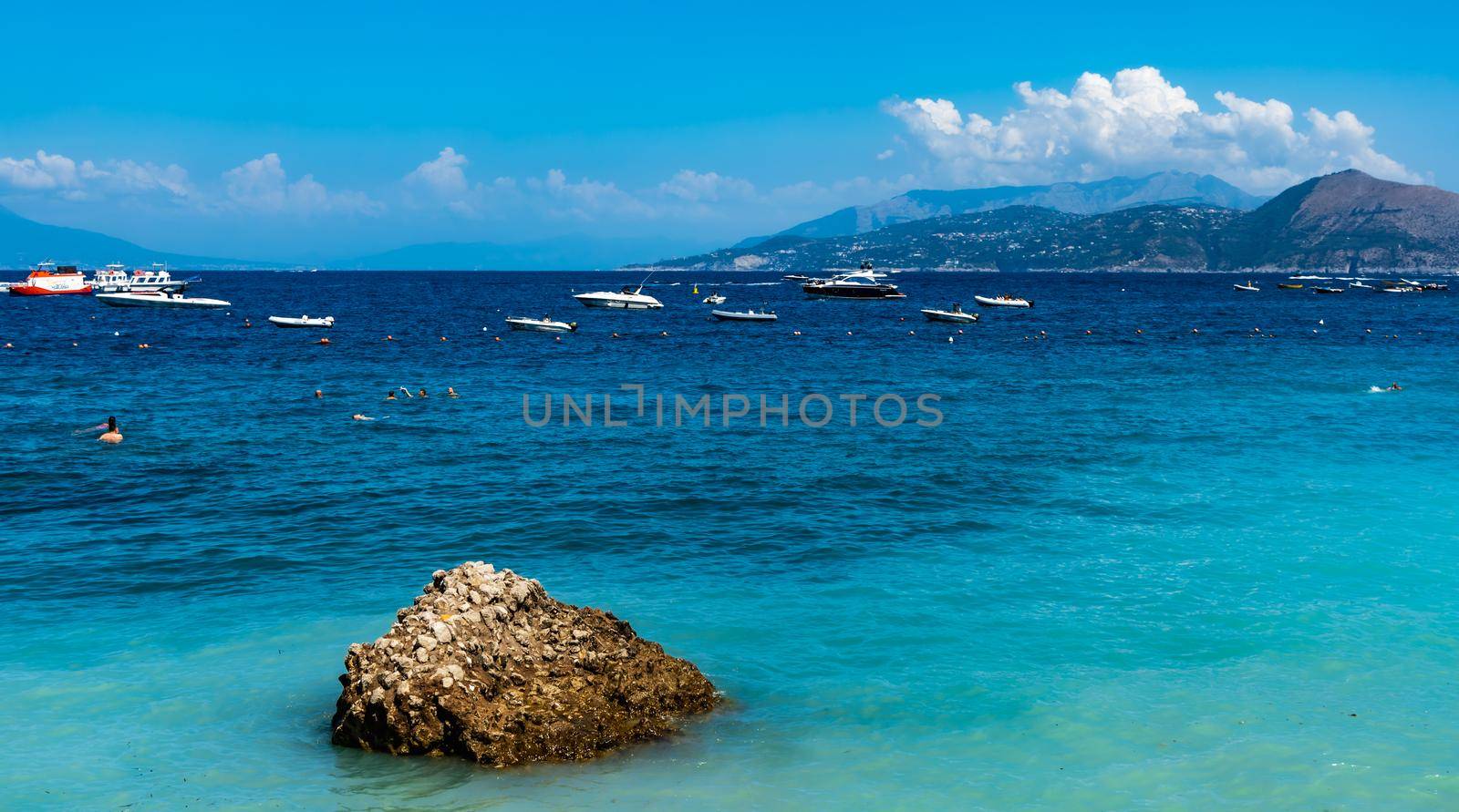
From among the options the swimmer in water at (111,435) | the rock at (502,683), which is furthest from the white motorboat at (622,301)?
the rock at (502,683)

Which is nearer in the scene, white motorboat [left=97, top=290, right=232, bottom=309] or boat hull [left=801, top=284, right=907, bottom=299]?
white motorboat [left=97, top=290, right=232, bottom=309]

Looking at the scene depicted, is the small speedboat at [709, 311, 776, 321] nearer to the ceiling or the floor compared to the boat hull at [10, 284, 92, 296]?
nearer to the floor

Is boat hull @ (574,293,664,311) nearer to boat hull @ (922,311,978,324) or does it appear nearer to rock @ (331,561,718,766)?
boat hull @ (922,311,978,324)

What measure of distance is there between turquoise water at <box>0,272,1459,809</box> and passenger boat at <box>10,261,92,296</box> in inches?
4077

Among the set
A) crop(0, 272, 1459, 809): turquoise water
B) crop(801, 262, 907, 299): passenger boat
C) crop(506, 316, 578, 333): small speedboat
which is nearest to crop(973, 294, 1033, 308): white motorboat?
crop(801, 262, 907, 299): passenger boat

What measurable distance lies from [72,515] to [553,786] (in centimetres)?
1915

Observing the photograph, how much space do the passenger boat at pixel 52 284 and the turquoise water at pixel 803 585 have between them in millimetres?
103556

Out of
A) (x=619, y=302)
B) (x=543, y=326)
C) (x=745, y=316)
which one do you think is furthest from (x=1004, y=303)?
(x=543, y=326)

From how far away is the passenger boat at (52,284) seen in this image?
135875 mm

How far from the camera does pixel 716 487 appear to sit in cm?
2956

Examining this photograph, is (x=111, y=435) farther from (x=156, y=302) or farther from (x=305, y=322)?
(x=156, y=302)

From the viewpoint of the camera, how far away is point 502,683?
46.2 ft

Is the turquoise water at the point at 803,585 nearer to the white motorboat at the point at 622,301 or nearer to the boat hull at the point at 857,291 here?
the white motorboat at the point at 622,301

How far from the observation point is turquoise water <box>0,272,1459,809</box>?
13.7 m
